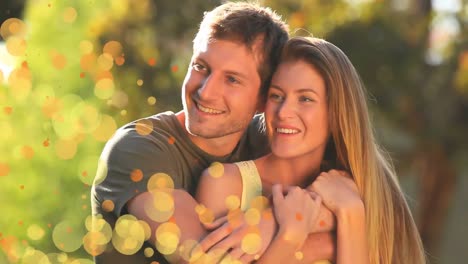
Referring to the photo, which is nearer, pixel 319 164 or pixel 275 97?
pixel 275 97

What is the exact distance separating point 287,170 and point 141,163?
54cm

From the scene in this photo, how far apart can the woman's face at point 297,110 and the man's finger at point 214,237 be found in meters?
0.35

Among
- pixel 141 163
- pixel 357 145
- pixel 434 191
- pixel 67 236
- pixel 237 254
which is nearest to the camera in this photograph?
pixel 237 254

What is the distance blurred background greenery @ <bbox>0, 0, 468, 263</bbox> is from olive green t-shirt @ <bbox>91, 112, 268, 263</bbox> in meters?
3.63

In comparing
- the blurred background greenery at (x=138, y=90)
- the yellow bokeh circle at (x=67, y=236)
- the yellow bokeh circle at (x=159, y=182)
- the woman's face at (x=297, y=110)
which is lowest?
the yellow bokeh circle at (x=67, y=236)

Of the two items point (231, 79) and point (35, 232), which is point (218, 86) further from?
point (35, 232)

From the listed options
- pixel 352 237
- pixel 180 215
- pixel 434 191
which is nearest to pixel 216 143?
pixel 180 215

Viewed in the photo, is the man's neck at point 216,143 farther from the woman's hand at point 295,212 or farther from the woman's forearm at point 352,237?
the woman's forearm at point 352,237

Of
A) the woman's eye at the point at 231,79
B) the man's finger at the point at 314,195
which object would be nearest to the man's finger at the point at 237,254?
the man's finger at the point at 314,195

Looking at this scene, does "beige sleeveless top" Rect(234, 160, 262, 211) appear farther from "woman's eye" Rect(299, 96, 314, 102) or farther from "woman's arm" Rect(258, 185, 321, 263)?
"woman's eye" Rect(299, 96, 314, 102)

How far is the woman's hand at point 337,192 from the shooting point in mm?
3143

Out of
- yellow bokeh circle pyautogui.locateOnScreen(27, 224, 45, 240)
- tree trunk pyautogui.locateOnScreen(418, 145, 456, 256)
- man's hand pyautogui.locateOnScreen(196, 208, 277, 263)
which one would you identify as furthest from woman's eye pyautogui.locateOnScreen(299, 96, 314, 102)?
tree trunk pyautogui.locateOnScreen(418, 145, 456, 256)

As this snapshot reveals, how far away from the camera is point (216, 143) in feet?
10.9

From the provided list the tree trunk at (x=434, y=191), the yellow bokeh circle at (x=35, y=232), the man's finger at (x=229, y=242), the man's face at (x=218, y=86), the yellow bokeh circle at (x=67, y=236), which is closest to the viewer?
the man's finger at (x=229, y=242)
